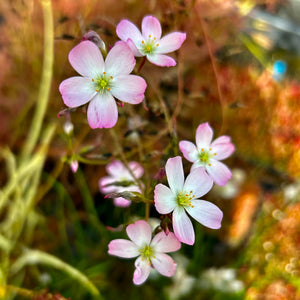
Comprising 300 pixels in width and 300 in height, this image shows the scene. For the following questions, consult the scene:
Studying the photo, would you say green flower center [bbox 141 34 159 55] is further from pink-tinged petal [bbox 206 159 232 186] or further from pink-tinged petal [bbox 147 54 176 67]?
pink-tinged petal [bbox 206 159 232 186]

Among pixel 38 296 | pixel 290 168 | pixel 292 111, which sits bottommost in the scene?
pixel 38 296

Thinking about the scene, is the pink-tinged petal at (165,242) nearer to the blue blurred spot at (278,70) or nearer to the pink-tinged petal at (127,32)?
the pink-tinged petal at (127,32)

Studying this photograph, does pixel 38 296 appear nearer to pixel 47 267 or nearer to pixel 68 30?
pixel 47 267

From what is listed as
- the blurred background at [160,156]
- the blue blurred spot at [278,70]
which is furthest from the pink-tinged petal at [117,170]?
the blue blurred spot at [278,70]

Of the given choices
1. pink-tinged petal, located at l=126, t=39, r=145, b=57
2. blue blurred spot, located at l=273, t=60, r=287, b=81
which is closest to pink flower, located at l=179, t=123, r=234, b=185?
pink-tinged petal, located at l=126, t=39, r=145, b=57

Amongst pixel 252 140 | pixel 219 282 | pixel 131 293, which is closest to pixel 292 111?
pixel 252 140

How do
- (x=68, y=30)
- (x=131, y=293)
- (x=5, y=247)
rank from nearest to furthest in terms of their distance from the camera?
1. (x=5, y=247)
2. (x=131, y=293)
3. (x=68, y=30)

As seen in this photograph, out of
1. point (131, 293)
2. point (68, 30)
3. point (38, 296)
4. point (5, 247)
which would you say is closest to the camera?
point (38, 296)
